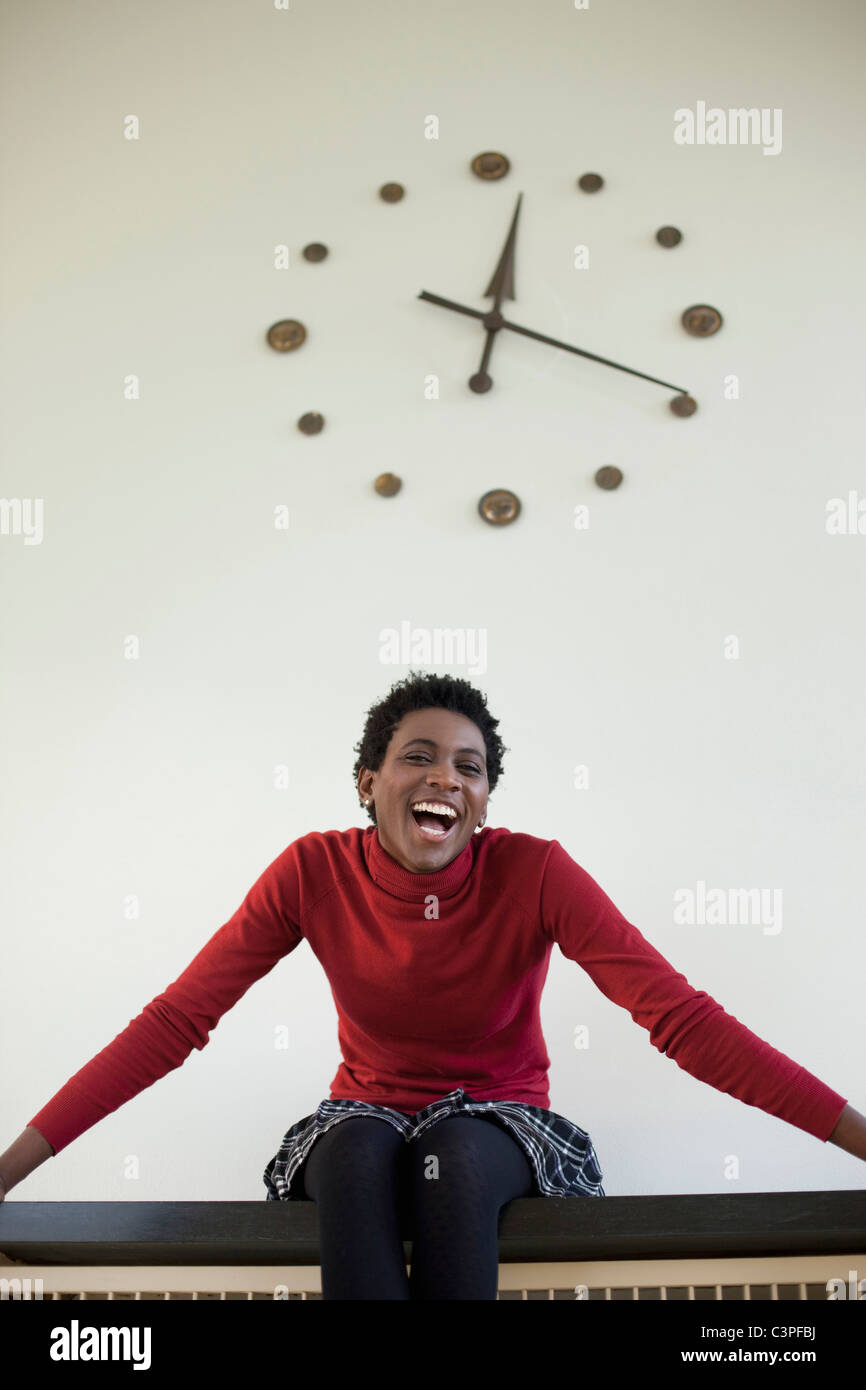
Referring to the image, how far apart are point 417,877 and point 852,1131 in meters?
0.54

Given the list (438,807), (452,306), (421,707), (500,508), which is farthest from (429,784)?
(452,306)

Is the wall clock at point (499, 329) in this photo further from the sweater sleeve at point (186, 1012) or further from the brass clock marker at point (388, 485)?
the sweater sleeve at point (186, 1012)

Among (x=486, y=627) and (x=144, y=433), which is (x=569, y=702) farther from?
(x=144, y=433)

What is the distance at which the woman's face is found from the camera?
60.7 inches

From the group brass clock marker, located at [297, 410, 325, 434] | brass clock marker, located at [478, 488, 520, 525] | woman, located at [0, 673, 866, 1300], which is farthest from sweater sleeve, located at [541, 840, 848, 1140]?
brass clock marker, located at [297, 410, 325, 434]

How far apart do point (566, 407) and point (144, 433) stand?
77 cm

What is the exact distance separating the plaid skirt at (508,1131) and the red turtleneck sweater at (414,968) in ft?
0.18

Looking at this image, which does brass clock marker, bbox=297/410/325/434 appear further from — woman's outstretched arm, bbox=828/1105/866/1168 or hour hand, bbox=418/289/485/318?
woman's outstretched arm, bbox=828/1105/866/1168

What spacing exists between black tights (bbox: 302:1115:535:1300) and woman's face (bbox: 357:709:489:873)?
32cm

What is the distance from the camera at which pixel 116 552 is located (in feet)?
7.83

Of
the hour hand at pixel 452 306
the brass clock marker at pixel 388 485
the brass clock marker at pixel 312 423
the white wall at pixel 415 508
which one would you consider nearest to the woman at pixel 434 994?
the white wall at pixel 415 508

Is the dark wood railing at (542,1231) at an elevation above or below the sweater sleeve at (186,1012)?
below

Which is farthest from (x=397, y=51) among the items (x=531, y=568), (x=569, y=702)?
(x=569, y=702)

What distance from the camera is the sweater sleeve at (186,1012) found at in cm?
143
